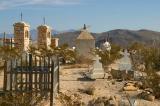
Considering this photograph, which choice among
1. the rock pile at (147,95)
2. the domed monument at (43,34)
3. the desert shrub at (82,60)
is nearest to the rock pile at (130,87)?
the rock pile at (147,95)

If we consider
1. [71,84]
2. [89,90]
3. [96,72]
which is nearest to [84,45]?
[96,72]

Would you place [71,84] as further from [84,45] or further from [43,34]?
[43,34]

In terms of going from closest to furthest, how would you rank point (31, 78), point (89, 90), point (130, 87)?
point (31, 78), point (89, 90), point (130, 87)

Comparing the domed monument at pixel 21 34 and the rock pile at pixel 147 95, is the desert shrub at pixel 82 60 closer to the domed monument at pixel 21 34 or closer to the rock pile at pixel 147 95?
the domed monument at pixel 21 34

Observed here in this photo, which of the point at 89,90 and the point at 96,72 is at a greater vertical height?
the point at 96,72

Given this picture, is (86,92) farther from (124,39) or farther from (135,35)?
(135,35)

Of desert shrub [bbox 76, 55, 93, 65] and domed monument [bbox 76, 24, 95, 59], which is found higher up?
domed monument [bbox 76, 24, 95, 59]

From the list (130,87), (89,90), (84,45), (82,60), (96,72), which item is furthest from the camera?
(84,45)

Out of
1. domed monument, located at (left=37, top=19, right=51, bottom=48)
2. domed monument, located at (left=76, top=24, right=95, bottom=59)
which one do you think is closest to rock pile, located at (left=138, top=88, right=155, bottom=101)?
domed monument, located at (left=76, top=24, right=95, bottom=59)

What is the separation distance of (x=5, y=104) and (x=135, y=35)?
85070mm

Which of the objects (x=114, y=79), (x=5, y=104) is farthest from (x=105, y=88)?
(x=5, y=104)

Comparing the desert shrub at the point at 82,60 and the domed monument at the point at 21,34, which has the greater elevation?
the domed monument at the point at 21,34

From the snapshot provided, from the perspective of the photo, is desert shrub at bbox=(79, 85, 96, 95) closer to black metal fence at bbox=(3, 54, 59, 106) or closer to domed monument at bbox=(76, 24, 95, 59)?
black metal fence at bbox=(3, 54, 59, 106)

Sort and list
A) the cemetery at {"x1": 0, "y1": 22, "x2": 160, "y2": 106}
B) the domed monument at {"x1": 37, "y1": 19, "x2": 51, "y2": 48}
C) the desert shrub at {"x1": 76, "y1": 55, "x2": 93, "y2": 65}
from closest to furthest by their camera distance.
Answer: the cemetery at {"x1": 0, "y1": 22, "x2": 160, "y2": 106}
the desert shrub at {"x1": 76, "y1": 55, "x2": 93, "y2": 65}
the domed monument at {"x1": 37, "y1": 19, "x2": 51, "y2": 48}
